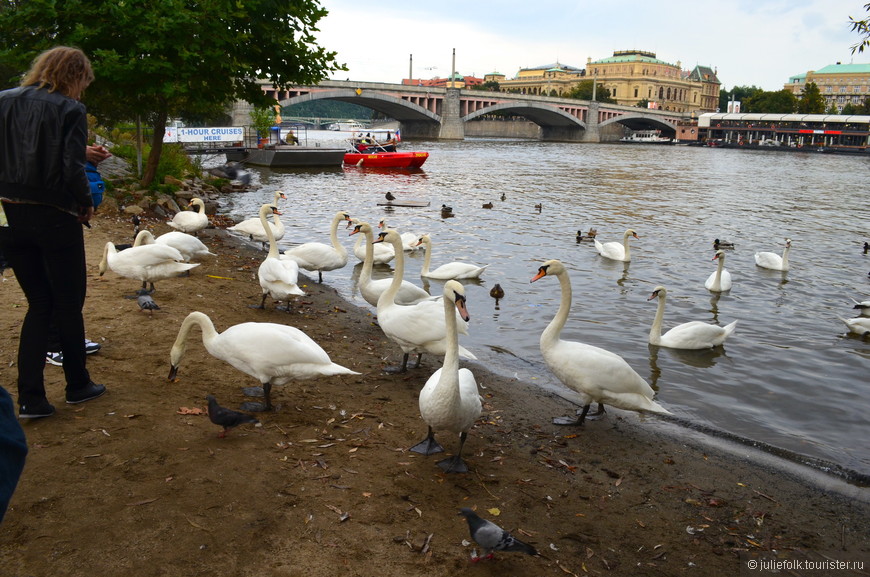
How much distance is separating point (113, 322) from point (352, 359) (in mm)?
2321

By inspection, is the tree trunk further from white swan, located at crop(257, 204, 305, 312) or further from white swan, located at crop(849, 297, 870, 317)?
white swan, located at crop(849, 297, 870, 317)

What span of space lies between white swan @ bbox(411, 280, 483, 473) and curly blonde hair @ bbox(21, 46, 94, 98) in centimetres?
273

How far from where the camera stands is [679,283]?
12562mm

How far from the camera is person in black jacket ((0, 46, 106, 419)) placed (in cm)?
385

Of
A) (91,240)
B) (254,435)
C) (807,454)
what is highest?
(91,240)

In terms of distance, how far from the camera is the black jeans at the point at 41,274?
13.1 feet

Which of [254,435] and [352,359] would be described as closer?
[254,435]

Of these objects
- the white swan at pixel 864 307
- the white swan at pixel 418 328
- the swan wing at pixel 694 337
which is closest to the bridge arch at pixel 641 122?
the white swan at pixel 864 307

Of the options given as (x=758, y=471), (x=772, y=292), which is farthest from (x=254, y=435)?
(x=772, y=292)

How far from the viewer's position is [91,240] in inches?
418

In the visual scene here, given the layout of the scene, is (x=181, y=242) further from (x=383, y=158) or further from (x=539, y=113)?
(x=539, y=113)

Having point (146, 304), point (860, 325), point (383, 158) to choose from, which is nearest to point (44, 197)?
point (146, 304)

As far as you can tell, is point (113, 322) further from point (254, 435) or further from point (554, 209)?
point (554, 209)

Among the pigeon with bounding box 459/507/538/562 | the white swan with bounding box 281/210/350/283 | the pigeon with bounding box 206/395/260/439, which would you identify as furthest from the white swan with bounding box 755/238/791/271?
the pigeon with bounding box 206/395/260/439
